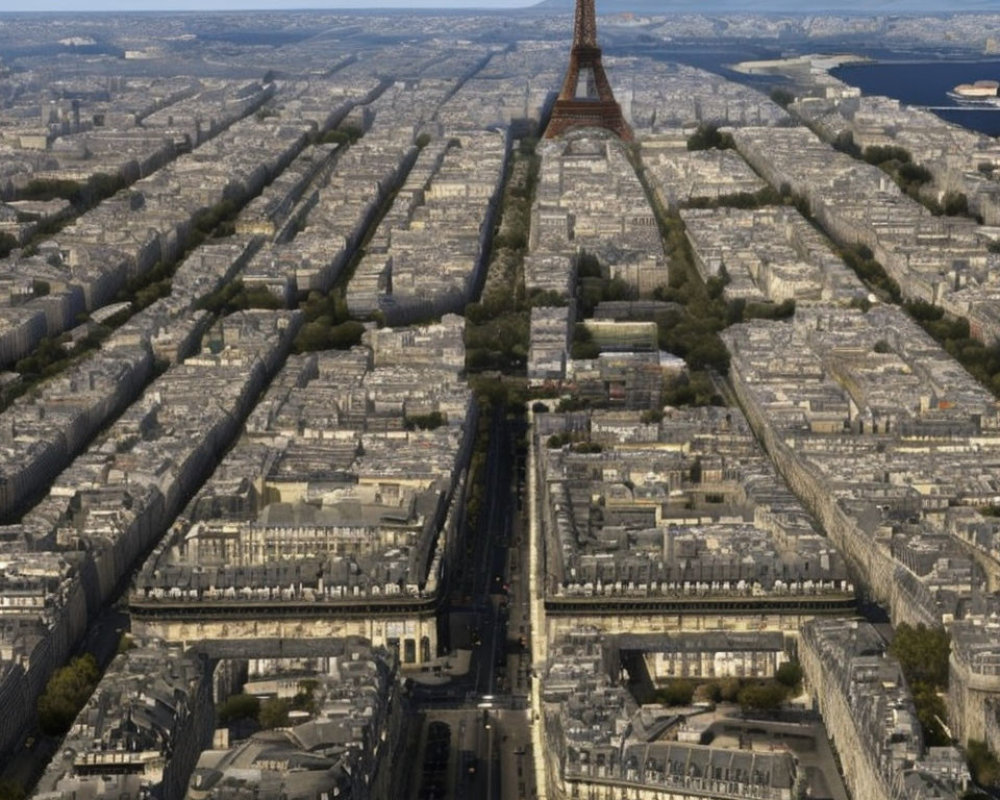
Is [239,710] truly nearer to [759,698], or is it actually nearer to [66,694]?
[66,694]

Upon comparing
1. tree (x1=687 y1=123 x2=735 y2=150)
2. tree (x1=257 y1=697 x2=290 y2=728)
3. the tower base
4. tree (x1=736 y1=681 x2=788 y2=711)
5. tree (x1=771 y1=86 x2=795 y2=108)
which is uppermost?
tree (x1=257 y1=697 x2=290 y2=728)

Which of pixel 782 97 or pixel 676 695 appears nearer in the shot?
pixel 676 695

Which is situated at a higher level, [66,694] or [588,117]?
[66,694]

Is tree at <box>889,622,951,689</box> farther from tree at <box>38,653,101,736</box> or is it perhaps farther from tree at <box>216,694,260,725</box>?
tree at <box>38,653,101,736</box>

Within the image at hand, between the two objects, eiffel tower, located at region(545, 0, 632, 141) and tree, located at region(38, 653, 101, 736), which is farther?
eiffel tower, located at region(545, 0, 632, 141)

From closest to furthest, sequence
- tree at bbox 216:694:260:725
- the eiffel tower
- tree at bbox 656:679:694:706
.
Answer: tree at bbox 216:694:260:725
tree at bbox 656:679:694:706
the eiffel tower

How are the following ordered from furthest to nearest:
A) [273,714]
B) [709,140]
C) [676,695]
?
[709,140], [676,695], [273,714]

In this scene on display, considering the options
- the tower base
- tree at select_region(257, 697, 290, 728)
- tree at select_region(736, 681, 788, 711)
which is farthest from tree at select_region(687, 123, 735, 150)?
tree at select_region(257, 697, 290, 728)

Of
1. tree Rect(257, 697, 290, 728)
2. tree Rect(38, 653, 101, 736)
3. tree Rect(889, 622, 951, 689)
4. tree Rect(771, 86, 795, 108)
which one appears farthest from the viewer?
tree Rect(771, 86, 795, 108)

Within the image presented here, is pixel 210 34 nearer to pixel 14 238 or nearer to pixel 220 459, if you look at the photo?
pixel 14 238

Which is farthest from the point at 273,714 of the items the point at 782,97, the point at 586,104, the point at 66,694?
the point at 782,97

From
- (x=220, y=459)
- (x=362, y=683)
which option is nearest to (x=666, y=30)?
(x=220, y=459)
